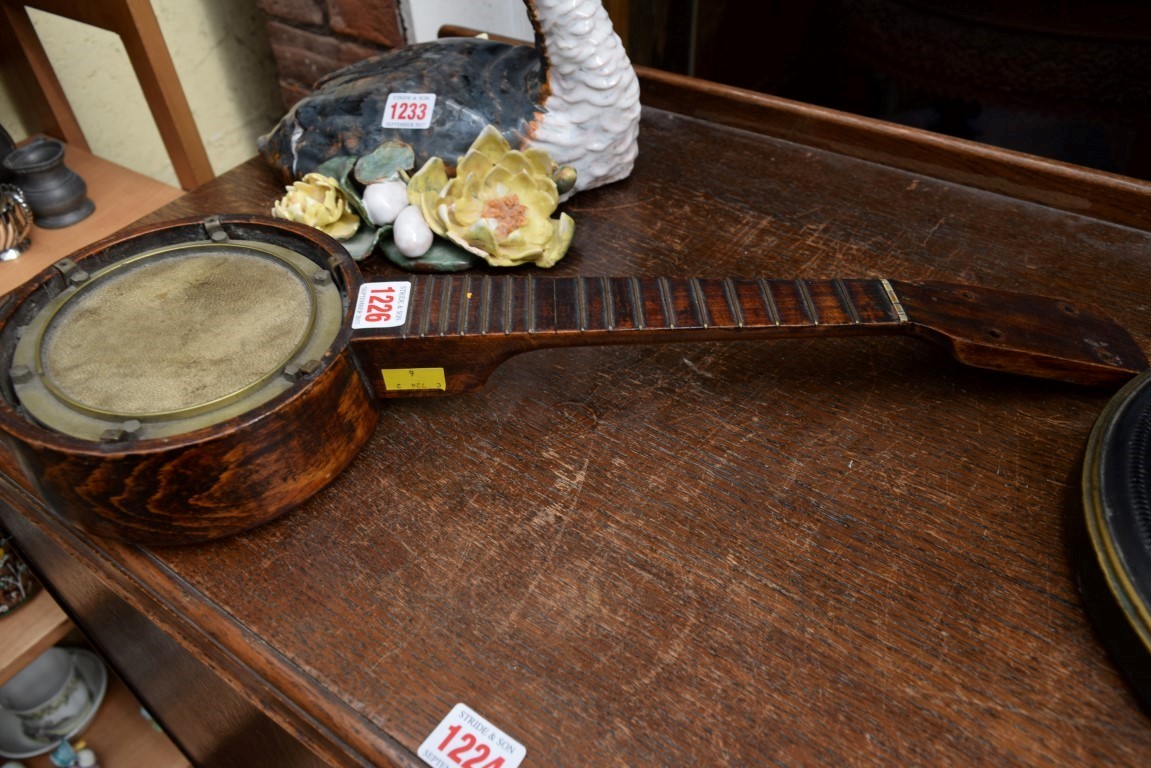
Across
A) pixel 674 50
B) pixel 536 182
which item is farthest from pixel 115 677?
pixel 674 50

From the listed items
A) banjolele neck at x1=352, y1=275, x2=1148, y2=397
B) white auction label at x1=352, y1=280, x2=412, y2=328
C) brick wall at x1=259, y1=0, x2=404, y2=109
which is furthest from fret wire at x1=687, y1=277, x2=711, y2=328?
brick wall at x1=259, y1=0, x2=404, y2=109

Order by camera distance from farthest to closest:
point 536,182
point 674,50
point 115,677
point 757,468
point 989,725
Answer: point 674,50, point 115,677, point 536,182, point 757,468, point 989,725

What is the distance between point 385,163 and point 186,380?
34 centimetres

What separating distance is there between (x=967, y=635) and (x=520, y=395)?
389 millimetres

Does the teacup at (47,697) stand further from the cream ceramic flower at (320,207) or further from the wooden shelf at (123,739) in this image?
the cream ceramic flower at (320,207)

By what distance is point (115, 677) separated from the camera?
1087mm

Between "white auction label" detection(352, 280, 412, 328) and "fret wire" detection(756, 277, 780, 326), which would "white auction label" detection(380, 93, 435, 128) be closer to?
"white auction label" detection(352, 280, 412, 328)

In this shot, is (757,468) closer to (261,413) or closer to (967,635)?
(967,635)

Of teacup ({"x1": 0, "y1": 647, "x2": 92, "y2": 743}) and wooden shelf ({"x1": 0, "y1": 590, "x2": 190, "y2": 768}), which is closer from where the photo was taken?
wooden shelf ({"x1": 0, "y1": 590, "x2": 190, "y2": 768})

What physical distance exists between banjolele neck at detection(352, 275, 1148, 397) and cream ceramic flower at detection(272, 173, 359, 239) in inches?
7.6

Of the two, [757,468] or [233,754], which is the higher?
[757,468]

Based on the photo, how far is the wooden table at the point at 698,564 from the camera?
1.61 feet

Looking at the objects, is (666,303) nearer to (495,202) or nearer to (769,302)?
(769,302)

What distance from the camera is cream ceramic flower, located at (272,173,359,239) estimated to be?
79 cm
